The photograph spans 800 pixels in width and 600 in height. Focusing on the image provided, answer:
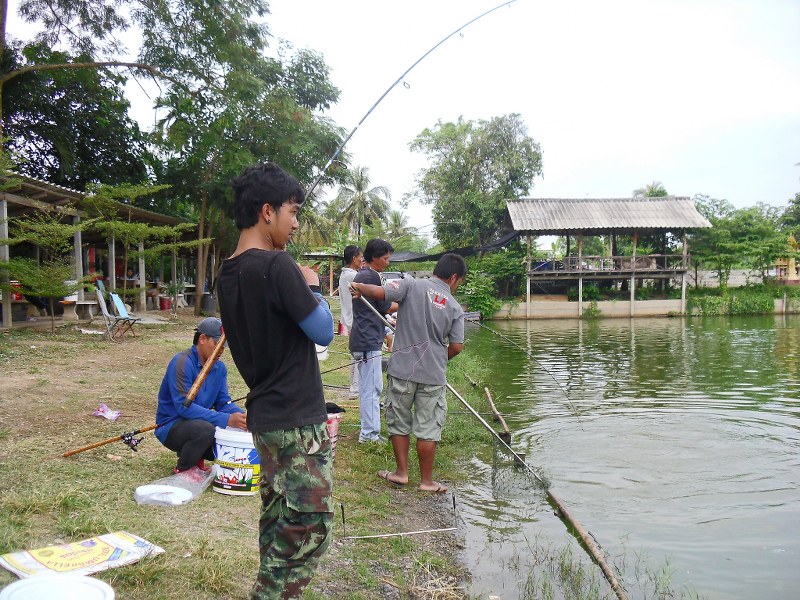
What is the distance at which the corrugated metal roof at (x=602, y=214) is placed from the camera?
27625mm

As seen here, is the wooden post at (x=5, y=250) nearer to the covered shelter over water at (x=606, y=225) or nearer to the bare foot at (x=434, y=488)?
the bare foot at (x=434, y=488)

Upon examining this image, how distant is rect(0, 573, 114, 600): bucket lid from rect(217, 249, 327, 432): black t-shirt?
0.79 meters

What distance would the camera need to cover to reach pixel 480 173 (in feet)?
110

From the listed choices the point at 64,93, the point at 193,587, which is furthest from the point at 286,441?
the point at 64,93

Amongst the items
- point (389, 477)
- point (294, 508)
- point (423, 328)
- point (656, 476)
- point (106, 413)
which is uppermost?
point (423, 328)

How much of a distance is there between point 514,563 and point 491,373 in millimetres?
8028

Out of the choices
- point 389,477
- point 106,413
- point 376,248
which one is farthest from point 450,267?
point 106,413

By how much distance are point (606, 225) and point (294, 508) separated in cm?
2734

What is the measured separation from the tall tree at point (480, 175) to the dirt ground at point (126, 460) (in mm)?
24812

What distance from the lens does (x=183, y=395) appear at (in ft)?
13.7

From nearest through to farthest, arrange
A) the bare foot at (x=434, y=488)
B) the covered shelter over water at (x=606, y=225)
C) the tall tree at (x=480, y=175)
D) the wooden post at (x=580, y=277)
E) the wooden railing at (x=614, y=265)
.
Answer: the bare foot at (x=434, y=488) → the covered shelter over water at (x=606, y=225) → the wooden post at (x=580, y=277) → the wooden railing at (x=614, y=265) → the tall tree at (x=480, y=175)

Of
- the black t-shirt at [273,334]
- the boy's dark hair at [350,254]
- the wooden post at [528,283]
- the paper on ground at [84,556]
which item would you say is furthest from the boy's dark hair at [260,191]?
the wooden post at [528,283]

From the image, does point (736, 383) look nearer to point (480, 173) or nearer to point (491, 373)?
point (491, 373)

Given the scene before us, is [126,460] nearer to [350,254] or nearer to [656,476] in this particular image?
→ [350,254]
